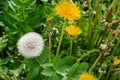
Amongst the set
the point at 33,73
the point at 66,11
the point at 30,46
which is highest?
the point at 66,11

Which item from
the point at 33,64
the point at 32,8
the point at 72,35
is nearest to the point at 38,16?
the point at 32,8

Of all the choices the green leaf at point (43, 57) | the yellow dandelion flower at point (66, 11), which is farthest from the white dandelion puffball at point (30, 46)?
the yellow dandelion flower at point (66, 11)

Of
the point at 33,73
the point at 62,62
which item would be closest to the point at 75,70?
the point at 62,62

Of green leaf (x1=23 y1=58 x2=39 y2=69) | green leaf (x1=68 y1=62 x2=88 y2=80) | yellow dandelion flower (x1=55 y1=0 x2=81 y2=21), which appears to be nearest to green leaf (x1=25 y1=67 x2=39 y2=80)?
green leaf (x1=23 y1=58 x2=39 y2=69)

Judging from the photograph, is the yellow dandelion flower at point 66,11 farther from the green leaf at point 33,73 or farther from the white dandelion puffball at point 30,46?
the green leaf at point 33,73

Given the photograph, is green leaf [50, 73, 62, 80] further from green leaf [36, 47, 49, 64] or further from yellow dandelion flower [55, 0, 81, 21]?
yellow dandelion flower [55, 0, 81, 21]

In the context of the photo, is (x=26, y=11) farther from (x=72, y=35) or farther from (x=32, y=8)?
(x=72, y=35)

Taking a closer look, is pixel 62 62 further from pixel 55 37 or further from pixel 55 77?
pixel 55 37

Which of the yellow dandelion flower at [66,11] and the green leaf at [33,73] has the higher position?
the yellow dandelion flower at [66,11]
